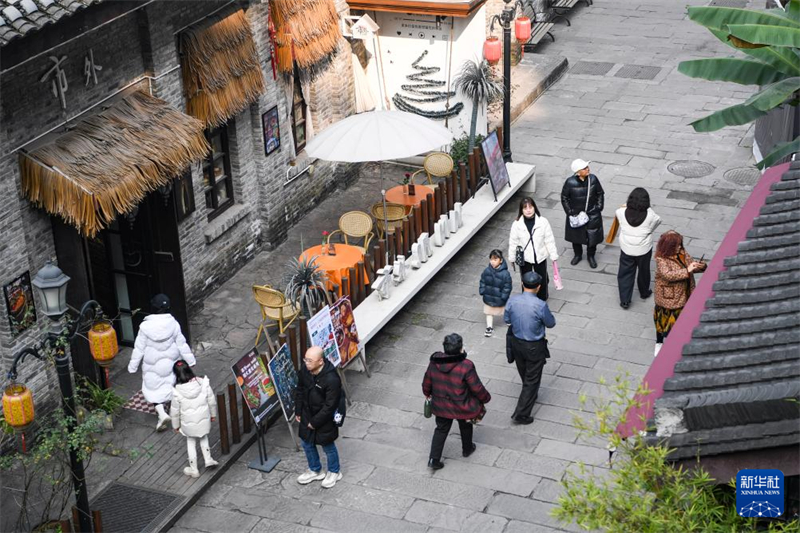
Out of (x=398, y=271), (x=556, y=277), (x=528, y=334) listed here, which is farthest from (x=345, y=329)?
(x=556, y=277)

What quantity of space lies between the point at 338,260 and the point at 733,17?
627 centimetres

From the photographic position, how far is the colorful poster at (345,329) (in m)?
14.1

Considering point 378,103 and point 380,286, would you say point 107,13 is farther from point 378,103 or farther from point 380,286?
point 378,103

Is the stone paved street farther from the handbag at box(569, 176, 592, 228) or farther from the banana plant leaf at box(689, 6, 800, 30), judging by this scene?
the banana plant leaf at box(689, 6, 800, 30)

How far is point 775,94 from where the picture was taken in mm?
12242

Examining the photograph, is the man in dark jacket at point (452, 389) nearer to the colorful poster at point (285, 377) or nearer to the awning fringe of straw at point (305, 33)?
the colorful poster at point (285, 377)

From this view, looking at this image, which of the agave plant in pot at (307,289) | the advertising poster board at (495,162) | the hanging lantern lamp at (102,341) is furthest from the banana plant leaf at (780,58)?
the hanging lantern lamp at (102,341)

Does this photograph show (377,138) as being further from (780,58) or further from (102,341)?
(102,341)

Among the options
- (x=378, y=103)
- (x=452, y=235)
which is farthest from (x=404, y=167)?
(x=452, y=235)

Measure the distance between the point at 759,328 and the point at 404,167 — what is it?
1355cm

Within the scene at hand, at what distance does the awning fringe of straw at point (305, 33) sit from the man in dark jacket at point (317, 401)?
7.08 meters

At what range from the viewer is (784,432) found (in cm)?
719

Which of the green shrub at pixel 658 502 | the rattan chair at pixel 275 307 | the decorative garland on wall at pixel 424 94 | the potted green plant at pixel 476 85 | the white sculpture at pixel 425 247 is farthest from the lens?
the decorative garland on wall at pixel 424 94

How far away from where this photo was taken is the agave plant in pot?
1484 cm
